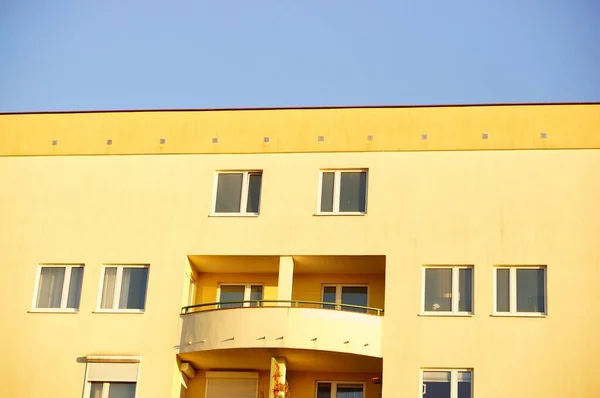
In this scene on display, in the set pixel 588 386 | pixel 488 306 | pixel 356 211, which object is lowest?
pixel 588 386

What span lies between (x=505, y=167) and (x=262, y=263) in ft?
25.9

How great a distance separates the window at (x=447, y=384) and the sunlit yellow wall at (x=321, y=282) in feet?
12.2

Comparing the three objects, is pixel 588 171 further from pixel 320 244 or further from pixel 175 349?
pixel 175 349

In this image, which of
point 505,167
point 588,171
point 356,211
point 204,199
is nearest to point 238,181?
point 204,199

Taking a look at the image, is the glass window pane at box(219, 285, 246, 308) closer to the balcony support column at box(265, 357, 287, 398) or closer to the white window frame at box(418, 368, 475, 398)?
the balcony support column at box(265, 357, 287, 398)

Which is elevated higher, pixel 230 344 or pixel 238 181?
pixel 238 181

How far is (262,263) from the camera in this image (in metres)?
38.8

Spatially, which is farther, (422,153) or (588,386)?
(422,153)

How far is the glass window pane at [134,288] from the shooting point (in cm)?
3856

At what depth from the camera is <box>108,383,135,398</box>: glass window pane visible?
37562 millimetres

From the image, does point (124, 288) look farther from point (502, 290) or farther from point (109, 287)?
point (502, 290)

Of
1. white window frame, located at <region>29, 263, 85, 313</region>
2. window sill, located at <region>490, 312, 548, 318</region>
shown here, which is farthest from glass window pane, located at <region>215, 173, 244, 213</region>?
window sill, located at <region>490, 312, 548, 318</region>

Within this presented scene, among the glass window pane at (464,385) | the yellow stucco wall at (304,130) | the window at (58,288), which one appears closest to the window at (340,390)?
the glass window pane at (464,385)

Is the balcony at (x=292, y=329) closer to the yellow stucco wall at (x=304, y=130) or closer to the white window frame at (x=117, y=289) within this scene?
the white window frame at (x=117, y=289)
